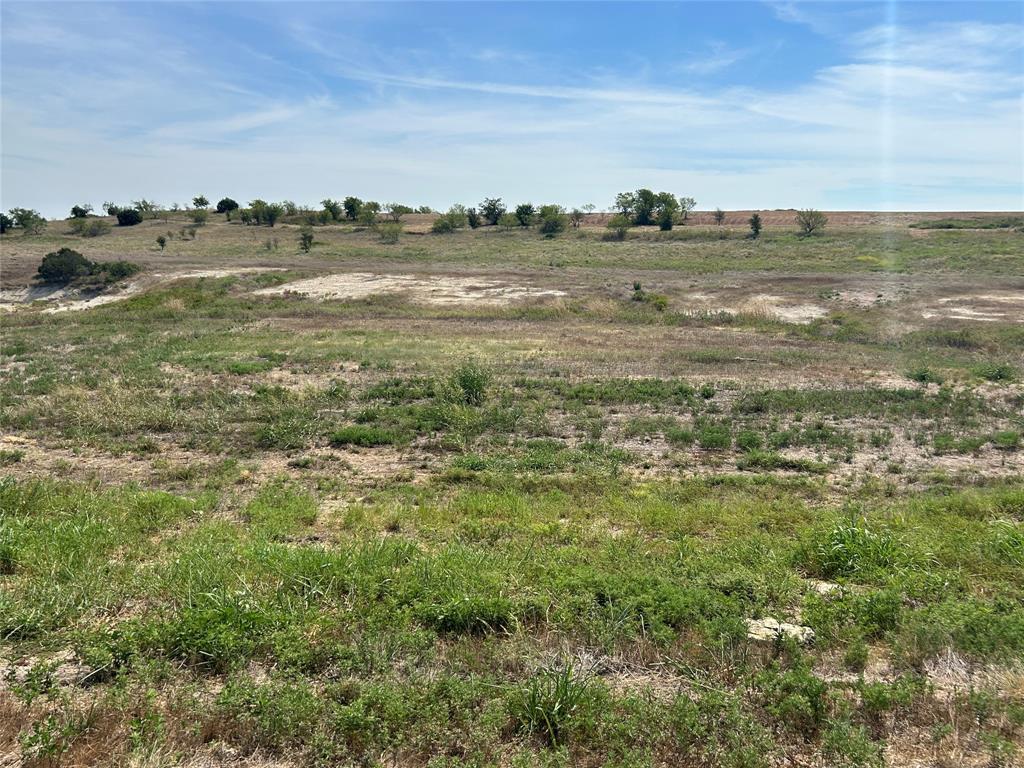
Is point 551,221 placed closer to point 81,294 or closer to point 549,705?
point 81,294

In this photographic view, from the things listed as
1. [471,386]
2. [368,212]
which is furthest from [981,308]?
[368,212]

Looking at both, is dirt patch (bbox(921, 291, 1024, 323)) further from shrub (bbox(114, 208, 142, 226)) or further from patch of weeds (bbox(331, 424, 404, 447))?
shrub (bbox(114, 208, 142, 226))

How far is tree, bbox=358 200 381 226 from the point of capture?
69438mm

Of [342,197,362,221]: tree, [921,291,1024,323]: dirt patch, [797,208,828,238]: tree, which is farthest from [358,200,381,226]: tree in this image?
[921,291,1024,323]: dirt patch

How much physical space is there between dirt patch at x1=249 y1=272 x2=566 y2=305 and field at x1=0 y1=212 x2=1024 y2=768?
10.5 meters

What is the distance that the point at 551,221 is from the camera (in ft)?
213

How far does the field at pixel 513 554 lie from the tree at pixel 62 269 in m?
19.6

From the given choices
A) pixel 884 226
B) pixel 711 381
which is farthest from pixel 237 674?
pixel 884 226

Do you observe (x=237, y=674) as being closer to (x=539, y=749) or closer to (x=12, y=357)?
(x=539, y=749)

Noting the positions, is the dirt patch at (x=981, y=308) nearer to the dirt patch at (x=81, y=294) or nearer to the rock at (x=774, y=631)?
the rock at (x=774, y=631)

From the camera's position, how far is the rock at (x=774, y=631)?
490 cm

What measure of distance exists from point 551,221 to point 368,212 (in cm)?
2108

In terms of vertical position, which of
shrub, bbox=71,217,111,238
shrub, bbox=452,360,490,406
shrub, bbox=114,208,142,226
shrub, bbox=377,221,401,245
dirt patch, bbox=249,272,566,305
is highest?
shrub, bbox=114,208,142,226

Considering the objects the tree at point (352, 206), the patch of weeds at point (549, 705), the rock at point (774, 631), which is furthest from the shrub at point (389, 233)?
the patch of weeds at point (549, 705)
